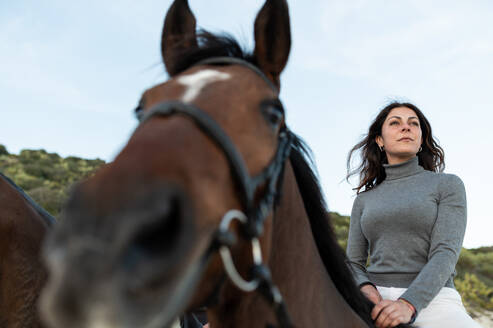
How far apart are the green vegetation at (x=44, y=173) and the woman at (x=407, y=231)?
43.5 ft

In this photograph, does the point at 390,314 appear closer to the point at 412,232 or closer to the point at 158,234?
the point at 412,232

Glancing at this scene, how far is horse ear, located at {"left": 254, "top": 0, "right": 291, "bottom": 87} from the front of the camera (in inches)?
87.1

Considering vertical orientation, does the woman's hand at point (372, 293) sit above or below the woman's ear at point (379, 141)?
below

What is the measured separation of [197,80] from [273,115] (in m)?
0.38

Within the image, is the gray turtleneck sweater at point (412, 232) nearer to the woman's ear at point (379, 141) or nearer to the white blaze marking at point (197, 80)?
the woman's ear at point (379, 141)

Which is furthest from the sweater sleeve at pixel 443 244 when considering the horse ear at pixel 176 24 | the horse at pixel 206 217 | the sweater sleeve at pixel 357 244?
the horse ear at pixel 176 24

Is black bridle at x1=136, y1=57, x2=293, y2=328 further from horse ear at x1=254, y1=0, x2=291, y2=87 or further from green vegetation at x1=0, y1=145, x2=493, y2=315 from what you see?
green vegetation at x1=0, y1=145, x2=493, y2=315

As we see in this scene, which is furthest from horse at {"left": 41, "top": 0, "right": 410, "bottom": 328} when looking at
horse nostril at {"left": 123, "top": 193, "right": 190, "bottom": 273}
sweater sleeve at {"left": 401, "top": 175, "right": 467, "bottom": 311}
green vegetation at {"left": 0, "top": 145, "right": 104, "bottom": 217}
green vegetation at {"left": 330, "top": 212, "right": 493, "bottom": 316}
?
green vegetation at {"left": 0, "top": 145, "right": 104, "bottom": 217}

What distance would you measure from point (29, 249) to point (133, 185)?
115 inches

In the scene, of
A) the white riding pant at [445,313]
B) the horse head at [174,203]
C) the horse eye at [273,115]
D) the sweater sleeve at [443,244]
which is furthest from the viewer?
the white riding pant at [445,313]

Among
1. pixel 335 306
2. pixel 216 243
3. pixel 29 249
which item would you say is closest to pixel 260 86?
pixel 216 243

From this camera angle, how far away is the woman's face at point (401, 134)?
3.93 metres

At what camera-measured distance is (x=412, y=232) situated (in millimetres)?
3422

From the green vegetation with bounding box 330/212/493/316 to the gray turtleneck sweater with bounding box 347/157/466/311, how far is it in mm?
5579
